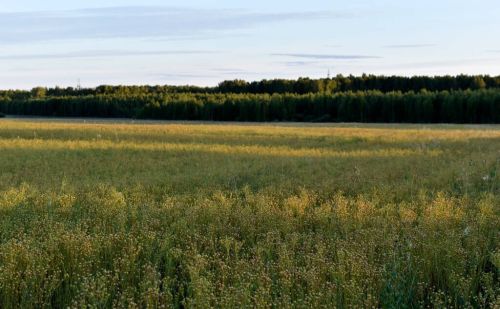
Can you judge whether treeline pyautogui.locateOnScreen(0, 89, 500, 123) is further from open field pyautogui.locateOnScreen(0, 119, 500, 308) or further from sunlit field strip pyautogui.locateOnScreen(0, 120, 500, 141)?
open field pyautogui.locateOnScreen(0, 119, 500, 308)

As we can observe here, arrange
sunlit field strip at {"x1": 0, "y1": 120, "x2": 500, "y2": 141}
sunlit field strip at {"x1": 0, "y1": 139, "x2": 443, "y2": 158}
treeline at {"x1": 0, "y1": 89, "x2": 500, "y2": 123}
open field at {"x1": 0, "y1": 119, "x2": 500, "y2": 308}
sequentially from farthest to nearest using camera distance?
1. treeline at {"x1": 0, "y1": 89, "x2": 500, "y2": 123}
2. sunlit field strip at {"x1": 0, "y1": 120, "x2": 500, "y2": 141}
3. sunlit field strip at {"x1": 0, "y1": 139, "x2": 443, "y2": 158}
4. open field at {"x1": 0, "y1": 119, "x2": 500, "y2": 308}

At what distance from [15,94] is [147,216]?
195 metres

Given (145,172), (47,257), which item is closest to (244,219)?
(47,257)

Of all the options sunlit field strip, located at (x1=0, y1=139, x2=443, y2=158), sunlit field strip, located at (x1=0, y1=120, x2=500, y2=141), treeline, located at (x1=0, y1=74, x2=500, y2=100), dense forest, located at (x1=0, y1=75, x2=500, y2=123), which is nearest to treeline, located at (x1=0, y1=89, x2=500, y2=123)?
dense forest, located at (x1=0, y1=75, x2=500, y2=123)

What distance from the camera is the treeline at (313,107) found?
4021 inches

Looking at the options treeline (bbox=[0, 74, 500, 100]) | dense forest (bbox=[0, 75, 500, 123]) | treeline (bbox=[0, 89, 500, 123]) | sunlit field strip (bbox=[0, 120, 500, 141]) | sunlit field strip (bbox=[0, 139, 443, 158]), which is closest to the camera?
sunlit field strip (bbox=[0, 139, 443, 158])

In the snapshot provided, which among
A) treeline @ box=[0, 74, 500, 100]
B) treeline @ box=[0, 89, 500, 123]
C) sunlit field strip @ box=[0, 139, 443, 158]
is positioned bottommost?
sunlit field strip @ box=[0, 139, 443, 158]

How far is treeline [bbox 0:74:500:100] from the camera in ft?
444

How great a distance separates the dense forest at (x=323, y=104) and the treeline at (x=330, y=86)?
9.9 inches

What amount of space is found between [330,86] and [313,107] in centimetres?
3591

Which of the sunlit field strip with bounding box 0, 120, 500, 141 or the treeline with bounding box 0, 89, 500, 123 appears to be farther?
the treeline with bounding box 0, 89, 500, 123

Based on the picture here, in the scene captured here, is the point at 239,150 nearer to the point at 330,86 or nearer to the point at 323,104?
the point at 323,104

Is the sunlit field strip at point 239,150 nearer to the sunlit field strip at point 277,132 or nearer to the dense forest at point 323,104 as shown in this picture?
the sunlit field strip at point 277,132

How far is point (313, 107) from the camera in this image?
387 ft
